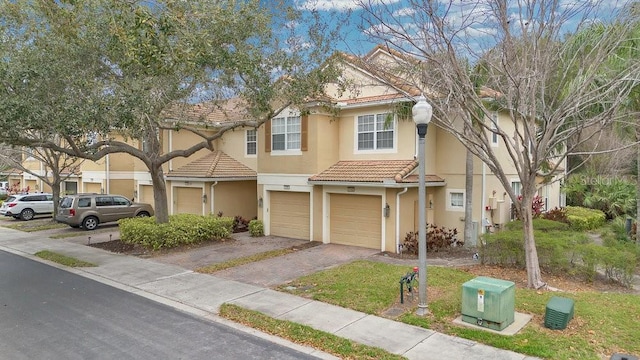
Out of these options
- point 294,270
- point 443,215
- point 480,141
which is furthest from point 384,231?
point 480,141

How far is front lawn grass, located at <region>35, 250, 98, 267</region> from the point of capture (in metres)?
12.9

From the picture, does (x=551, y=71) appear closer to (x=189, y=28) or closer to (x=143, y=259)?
(x=189, y=28)

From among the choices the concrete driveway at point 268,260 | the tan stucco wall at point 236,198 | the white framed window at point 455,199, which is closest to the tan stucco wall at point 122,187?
the tan stucco wall at point 236,198

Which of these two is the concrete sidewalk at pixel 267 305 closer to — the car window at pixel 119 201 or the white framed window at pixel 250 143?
the car window at pixel 119 201

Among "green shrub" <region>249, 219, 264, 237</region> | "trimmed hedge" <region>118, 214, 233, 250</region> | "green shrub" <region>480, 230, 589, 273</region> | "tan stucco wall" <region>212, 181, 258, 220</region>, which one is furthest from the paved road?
"tan stucco wall" <region>212, 181, 258, 220</region>

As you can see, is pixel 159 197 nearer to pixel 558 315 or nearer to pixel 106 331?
pixel 106 331

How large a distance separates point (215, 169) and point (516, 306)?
609 inches

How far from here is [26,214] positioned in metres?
25.3

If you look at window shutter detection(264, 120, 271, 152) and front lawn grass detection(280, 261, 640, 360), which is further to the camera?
window shutter detection(264, 120, 271, 152)

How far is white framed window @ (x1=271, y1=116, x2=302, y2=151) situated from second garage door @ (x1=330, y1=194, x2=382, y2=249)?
291 cm

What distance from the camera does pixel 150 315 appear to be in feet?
26.9

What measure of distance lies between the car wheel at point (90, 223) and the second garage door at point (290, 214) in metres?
9.86

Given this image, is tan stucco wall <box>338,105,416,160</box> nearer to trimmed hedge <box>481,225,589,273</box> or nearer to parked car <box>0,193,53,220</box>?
trimmed hedge <box>481,225,589,273</box>

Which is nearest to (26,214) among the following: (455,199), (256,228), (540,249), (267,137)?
(256,228)
